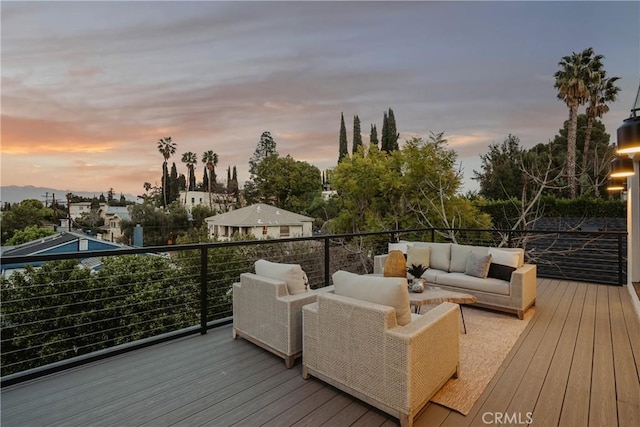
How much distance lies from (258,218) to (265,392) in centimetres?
1833

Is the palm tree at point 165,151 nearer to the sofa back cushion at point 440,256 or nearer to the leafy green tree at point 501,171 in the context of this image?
the leafy green tree at point 501,171

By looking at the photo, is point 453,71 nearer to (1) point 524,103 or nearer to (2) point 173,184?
(1) point 524,103

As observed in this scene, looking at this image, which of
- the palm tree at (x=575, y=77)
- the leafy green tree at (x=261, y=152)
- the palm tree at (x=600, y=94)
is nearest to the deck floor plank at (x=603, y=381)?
the palm tree at (x=575, y=77)

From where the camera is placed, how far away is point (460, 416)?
1988 mm

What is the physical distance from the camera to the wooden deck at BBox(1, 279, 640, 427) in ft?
6.40

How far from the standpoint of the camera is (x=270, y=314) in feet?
9.09

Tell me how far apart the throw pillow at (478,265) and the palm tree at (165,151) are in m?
27.9

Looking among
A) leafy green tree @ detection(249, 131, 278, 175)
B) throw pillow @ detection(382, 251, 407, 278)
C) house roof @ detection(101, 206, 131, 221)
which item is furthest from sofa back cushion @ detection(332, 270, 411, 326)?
leafy green tree @ detection(249, 131, 278, 175)

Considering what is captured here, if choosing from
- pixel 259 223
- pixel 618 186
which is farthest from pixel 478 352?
pixel 259 223

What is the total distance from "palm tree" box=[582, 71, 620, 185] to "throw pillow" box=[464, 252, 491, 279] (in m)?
11.5

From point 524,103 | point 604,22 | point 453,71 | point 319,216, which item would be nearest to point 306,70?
point 453,71

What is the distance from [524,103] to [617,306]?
8.39 metres

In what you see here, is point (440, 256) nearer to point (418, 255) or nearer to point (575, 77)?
point (418, 255)

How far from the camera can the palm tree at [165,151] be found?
91.7 feet
